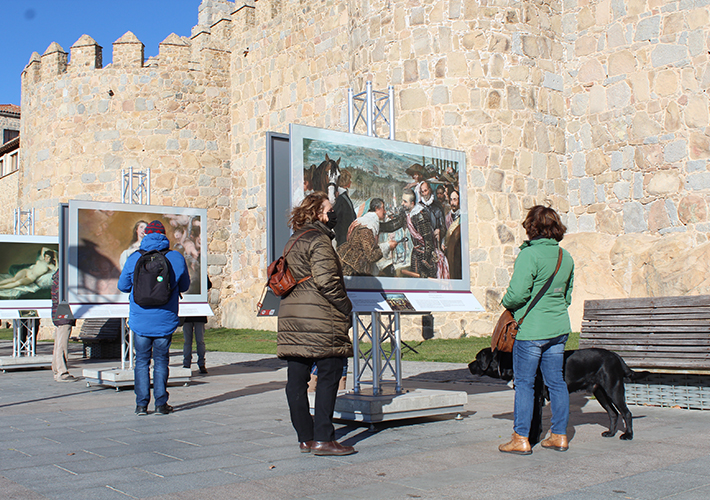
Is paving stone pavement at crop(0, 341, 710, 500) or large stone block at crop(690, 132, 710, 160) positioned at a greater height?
large stone block at crop(690, 132, 710, 160)

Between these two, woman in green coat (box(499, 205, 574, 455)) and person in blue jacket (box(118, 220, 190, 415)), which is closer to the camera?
woman in green coat (box(499, 205, 574, 455))

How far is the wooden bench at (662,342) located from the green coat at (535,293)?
1887mm

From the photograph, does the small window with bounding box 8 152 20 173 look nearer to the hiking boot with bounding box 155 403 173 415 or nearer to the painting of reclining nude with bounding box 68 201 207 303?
the painting of reclining nude with bounding box 68 201 207 303

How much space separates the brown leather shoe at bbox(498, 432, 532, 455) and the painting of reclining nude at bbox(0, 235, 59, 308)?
35.1 feet

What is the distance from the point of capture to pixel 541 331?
498 cm

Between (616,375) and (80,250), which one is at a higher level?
(80,250)

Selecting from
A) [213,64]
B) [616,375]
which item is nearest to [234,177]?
[213,64]

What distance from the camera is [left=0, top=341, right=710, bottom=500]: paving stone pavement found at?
13.0 ft

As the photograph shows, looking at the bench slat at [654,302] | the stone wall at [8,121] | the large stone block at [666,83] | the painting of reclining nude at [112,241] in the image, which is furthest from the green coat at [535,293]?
the stone wall at [8,121]

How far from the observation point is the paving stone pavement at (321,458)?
157 inches

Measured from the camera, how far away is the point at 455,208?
297 inches

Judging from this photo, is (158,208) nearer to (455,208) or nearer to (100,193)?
(455,208)

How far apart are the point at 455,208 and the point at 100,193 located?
16.1 m

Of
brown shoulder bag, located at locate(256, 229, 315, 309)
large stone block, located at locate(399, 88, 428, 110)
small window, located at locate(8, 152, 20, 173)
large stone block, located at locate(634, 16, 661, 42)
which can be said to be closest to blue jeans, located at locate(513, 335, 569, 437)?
brown shoulder bag, located at locate(256, 229, 315, 309)
